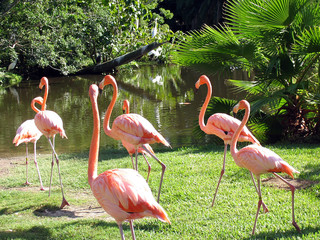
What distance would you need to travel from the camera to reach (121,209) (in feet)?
10.4

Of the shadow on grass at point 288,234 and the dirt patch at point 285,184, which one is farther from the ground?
the dirt patch at point 285,184

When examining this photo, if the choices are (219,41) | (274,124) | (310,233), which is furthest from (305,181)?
(219,41)

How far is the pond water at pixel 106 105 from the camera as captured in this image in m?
10.1

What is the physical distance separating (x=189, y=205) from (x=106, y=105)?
36.0ft

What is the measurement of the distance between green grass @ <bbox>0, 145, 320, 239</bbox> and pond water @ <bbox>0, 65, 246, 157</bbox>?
208 cm

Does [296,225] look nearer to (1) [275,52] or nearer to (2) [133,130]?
(2) [133,130]

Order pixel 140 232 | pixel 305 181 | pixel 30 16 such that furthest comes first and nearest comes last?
pixel 30 16 < pixel 305 181 < pixel 140 232

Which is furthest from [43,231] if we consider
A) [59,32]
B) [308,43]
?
[59,32]

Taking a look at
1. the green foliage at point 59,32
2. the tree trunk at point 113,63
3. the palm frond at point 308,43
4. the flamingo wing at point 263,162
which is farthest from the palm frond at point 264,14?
the tree trunk at point 113,63

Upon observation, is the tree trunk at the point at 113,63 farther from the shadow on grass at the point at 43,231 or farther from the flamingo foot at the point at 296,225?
the flamingo foot at the point at 296,225

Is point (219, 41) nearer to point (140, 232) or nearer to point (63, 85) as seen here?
point (140, 232)

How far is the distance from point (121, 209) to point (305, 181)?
313cm

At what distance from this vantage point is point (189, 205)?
480 centimetres

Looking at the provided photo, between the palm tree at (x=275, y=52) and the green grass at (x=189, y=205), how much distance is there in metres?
0.78
